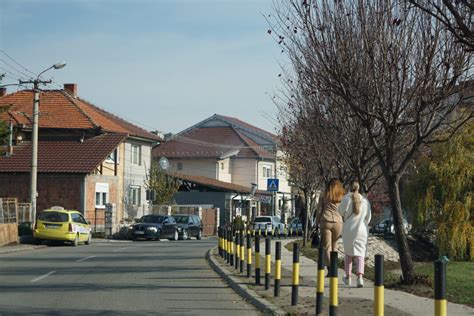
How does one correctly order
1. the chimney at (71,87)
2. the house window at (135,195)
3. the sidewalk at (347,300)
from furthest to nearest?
the chimney at (71,87) → the house window at (135,195) → the sidewalk at (347,300)

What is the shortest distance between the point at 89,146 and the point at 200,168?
26658mm

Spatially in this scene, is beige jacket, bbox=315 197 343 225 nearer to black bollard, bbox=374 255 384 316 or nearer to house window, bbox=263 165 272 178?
black bollard, bbox=374 255 384 316

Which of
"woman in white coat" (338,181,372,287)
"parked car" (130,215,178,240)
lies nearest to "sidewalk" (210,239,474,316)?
"woman in white coat" (338,181,372,287)

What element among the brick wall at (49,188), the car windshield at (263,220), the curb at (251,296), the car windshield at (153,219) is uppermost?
the brick wall at (49,188)

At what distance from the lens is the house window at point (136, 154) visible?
51.6 metres

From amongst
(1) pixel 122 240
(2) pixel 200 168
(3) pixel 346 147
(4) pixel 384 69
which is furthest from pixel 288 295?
(2) pixel 200 168

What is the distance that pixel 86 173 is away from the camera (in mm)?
42125

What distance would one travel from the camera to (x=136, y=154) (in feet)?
171

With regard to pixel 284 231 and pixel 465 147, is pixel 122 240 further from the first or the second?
pixel 465 147

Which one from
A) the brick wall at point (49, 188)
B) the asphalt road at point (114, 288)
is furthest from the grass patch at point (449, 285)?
the brick wall at point (49, 188)

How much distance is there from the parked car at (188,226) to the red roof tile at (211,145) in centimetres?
2358

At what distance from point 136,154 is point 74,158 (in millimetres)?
8674

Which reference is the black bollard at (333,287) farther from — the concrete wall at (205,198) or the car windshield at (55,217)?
the concrete wall at (205,198)

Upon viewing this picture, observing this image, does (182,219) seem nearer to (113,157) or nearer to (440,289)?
(113,157)
